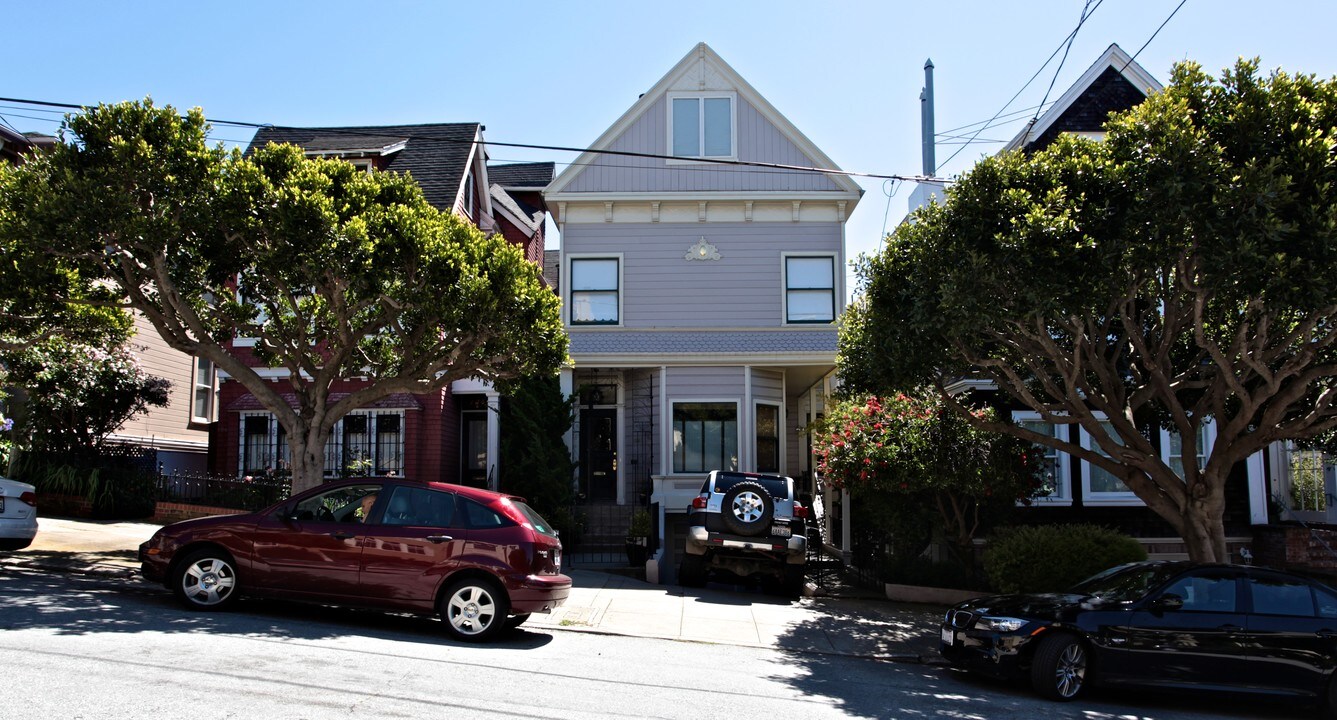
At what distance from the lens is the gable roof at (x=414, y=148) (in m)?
21.3

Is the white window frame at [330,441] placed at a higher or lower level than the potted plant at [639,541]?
higher

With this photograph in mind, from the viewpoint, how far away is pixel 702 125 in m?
20.7

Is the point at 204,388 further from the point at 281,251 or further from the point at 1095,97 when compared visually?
the point at 1095,97

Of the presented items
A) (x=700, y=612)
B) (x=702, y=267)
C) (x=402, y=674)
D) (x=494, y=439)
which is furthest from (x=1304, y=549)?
(x=402, y=674)

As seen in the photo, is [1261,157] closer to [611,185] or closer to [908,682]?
[908,682]

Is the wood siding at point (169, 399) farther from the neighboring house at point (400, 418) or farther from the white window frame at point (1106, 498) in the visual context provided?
the white window frame at point (1106, 498)

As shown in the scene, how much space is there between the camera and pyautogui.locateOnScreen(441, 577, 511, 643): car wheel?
971 centimetres

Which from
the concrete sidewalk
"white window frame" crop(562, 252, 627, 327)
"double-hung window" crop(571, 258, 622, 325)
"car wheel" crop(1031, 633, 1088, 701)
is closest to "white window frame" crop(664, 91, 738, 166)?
"white window frame" crop(562, 252, 627, 327)

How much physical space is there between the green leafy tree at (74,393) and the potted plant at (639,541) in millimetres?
9937

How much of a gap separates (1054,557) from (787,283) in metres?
9.02

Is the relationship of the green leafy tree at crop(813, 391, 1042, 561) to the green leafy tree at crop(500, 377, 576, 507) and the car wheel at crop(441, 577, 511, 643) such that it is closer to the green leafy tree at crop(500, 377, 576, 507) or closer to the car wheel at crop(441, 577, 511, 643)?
the green leafy tree at crop(500, 377, 576, 507)

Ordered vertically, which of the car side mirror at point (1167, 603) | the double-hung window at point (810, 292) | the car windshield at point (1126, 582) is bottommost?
the car side mirror at point (1167, 603)

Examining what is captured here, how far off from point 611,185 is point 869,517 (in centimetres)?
890

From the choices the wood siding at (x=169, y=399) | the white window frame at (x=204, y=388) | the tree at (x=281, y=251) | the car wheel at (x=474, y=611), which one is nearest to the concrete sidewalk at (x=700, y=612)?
the car wheel at (x=474, y=611)
